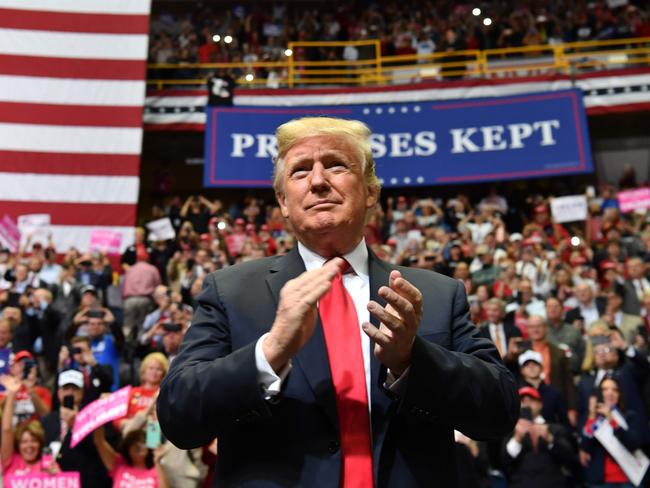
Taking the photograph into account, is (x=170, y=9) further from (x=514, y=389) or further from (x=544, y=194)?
(x=514, y=389)

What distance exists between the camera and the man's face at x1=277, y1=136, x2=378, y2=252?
1.79 meters

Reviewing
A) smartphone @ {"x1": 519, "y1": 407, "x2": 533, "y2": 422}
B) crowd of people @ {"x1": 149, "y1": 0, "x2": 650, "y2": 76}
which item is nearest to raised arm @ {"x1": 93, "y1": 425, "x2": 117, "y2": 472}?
smartphone @ {"x1": 519, "y1": 407, "x2": 533, "y2": 422}

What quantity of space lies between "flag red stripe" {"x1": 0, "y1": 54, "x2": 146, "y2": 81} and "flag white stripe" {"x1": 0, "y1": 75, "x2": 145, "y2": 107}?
90mm

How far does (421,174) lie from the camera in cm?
1414

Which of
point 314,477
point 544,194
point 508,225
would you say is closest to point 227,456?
point 314,477

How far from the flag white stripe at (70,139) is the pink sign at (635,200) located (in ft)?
25.2

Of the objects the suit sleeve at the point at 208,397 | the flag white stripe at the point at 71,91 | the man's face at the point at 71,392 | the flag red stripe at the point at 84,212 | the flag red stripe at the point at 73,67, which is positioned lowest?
the suit sleeve at the point at 208,397

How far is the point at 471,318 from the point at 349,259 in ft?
2.26

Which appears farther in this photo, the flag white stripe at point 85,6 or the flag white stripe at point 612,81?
the flag white stripe at point 612,81

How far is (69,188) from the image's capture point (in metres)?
13.1

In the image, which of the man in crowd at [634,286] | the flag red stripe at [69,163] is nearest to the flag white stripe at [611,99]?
the man in crowd at [634,286]

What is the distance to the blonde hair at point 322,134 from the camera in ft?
6.13

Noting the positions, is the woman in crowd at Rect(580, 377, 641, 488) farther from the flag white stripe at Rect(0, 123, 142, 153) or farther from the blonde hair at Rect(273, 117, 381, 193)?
the flag white stripe at Rect(0, 123, 142, 153)

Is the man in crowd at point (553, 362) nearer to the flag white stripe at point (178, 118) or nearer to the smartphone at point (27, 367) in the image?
the smartphone at point (27, 367)
